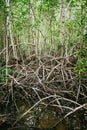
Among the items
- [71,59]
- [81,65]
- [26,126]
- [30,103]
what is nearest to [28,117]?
[26,126]

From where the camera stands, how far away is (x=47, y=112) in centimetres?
477

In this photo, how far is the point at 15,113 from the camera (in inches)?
187

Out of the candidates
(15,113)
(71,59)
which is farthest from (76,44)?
(15,113)

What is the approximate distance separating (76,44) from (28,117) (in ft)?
9.47

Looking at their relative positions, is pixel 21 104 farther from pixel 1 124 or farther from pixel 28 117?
pixel 1 124

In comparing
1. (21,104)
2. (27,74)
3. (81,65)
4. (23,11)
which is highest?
(23,11)

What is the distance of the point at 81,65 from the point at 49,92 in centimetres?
98

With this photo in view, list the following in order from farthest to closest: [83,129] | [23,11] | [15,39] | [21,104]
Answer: [15,39], [23,11], [21,104], [83,129]

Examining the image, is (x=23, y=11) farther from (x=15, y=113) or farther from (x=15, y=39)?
(x=15, y=113)

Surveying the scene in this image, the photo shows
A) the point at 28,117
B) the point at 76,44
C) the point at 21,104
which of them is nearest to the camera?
the point at 28,117

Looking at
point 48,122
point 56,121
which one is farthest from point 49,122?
point 56,121

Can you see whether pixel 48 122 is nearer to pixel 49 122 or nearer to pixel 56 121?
pixel 49 122

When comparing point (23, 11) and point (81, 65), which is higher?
point (23, 11)

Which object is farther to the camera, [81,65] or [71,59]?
[71,59]
